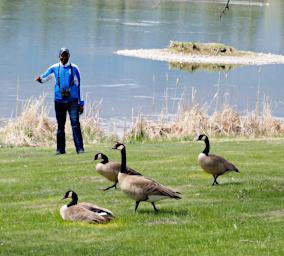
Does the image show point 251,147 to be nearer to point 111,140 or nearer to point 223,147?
point 223,147

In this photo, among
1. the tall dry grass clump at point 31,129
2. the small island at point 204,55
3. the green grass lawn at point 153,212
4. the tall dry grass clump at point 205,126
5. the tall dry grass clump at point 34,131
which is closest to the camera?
the green grass lawn at point 153,212

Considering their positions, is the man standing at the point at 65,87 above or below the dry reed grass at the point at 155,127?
above

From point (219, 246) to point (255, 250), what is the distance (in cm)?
40

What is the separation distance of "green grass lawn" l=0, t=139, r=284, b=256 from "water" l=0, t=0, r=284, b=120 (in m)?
3.13

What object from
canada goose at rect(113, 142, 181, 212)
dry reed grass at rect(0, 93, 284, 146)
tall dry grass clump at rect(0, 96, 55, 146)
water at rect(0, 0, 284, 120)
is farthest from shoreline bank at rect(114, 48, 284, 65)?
canada goose at rect(113, 142, 181, 212)

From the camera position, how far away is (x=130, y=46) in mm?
65938

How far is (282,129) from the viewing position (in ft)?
84.7

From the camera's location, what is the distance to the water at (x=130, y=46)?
38219 millimetres

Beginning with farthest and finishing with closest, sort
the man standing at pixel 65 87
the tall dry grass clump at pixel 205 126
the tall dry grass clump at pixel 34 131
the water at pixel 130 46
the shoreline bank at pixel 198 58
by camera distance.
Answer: the shoreline bank at pixel 198 58 → the water at pixel 130 46 → the tall dry grass clump at pixel 205 126 → the tall dry grass clump at pixel 34 131 → the man standing at pixel 65 87

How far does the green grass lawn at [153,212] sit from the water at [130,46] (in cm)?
313

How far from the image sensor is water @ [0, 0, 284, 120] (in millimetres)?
38219

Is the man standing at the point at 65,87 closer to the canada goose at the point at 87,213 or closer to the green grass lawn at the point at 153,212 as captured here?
the green grass lawn at the point at 153,212

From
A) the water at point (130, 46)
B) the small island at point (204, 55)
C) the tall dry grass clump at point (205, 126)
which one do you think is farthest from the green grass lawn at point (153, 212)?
the small island at point (204, 55)

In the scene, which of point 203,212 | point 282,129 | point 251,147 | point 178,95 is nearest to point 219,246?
point 203,212
